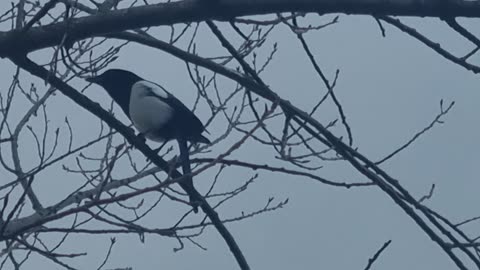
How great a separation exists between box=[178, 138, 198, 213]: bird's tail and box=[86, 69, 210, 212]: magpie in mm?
90

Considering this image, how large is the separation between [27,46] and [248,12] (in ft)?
2.46

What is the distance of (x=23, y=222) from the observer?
392cm

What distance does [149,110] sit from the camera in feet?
19.3

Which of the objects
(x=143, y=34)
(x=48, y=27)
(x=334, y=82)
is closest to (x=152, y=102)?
(x=143, y=34)

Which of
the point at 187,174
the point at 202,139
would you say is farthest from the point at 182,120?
the point at 187,174

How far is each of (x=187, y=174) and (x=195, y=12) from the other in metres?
0.65

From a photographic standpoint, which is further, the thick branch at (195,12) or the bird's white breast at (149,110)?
the bird's white breast at (149,110)

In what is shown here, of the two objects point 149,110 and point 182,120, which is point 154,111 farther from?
point 182,120

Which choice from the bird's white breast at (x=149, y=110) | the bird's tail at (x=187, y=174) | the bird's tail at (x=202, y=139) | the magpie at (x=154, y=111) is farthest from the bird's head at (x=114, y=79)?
the bird's tail at (x=202, y=139)

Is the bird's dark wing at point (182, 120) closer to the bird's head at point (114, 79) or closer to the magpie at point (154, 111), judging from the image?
the magpie at point (154, 111)

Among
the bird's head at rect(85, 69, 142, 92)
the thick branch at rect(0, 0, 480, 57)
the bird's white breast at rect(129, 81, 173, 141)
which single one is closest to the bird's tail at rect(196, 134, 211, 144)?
the bird's white breast at rect(129, 81, 173, 141)

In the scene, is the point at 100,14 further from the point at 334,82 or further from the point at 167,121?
the point at 167,121

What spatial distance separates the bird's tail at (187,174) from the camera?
301cm

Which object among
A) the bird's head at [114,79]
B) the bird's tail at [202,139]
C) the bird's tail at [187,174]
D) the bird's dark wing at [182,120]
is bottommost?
the bird's tail at [187,174]
